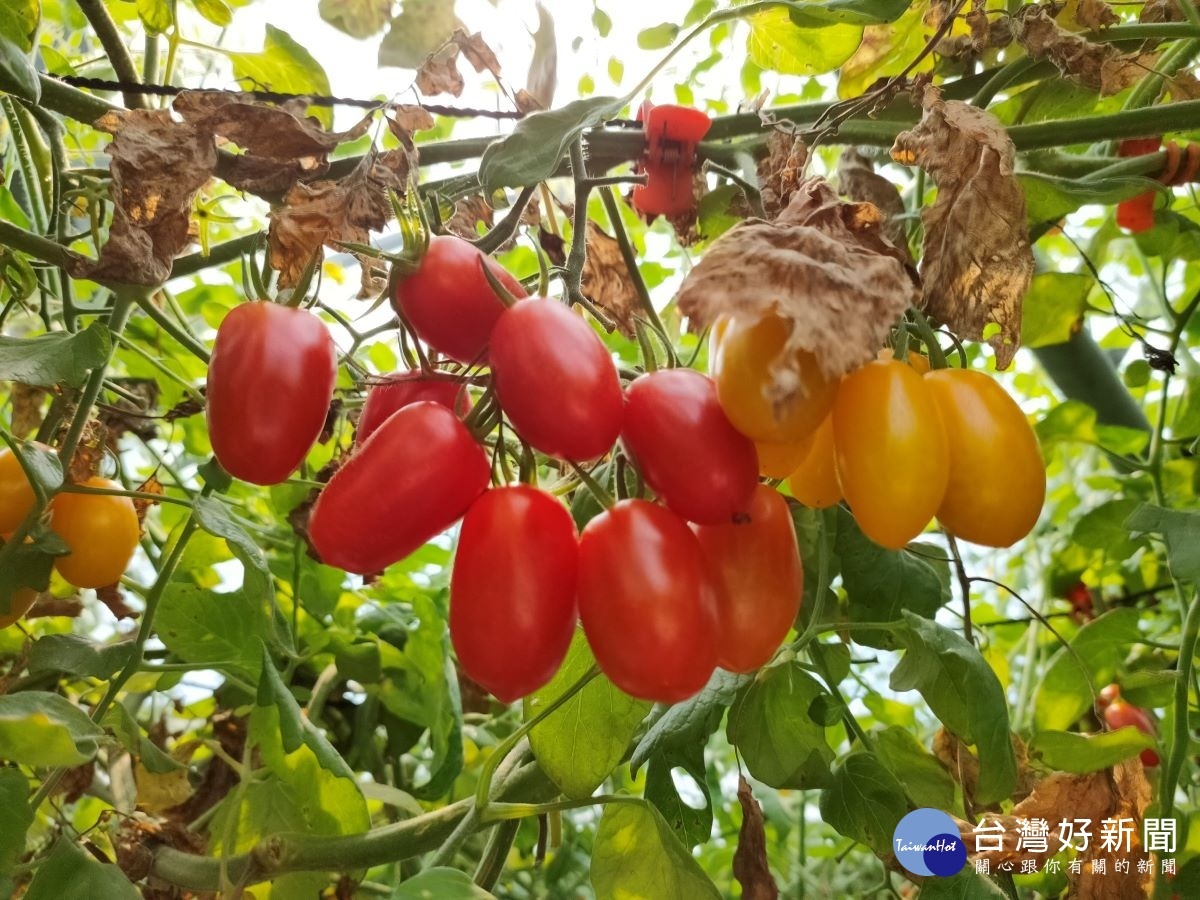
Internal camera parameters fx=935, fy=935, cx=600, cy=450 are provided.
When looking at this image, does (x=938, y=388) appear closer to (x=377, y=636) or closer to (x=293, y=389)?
(x=293, y=389)

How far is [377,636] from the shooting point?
3.06ft

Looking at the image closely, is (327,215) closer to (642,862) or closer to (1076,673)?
(642,862)

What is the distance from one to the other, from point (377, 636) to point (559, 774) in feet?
1.41

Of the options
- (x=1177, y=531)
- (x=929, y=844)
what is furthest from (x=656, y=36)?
(x=929, y=844)

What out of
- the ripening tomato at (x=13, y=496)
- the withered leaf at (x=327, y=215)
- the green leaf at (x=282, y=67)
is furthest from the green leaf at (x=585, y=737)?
the green leaf at (x=282, y=67)

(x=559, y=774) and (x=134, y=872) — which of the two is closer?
(x=559, y=774)

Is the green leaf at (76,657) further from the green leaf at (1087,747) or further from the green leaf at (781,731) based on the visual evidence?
the green leaf at (1087,747)

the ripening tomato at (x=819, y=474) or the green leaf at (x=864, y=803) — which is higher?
the ripening tomato at (x=819, y=474)

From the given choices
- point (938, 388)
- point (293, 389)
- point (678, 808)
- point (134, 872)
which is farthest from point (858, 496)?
point (134, 872)

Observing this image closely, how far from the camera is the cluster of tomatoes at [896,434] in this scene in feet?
1.17

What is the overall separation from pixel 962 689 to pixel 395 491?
1.32ft

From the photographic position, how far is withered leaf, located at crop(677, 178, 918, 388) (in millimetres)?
335

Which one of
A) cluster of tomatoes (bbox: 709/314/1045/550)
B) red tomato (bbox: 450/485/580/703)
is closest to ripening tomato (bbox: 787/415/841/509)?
cluster of tomatoes (bbox: 709/314/1045/550)

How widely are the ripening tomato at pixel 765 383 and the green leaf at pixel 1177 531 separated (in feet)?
1.37
